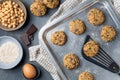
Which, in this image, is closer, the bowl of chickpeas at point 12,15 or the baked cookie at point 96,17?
the baked cookie at point 96,17

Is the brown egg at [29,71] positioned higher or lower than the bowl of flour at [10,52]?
lower

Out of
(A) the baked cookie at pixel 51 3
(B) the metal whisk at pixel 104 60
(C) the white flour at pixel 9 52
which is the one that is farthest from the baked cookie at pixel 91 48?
(C) the white flour at pixel 9 52

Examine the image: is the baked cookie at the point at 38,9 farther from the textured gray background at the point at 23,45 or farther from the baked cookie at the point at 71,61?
the baked cookie at the point at 71,61

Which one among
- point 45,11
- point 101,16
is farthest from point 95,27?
point 45,11

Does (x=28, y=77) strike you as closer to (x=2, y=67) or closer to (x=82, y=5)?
(x=2, y=67)

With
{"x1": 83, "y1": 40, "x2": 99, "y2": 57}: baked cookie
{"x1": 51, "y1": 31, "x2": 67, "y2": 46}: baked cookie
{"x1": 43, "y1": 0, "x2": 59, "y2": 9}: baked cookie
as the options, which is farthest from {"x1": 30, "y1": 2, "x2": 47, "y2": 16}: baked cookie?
{"x1": 83, "y1": 40, "x2": 99, "y2": 57}: baked cookie


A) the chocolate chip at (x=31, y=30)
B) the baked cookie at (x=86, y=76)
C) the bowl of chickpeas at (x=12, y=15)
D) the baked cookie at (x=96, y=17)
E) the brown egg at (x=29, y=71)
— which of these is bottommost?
the baked cookie at (x=86, y=76)

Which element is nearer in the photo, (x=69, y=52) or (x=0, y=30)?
(x=69, y=52)
